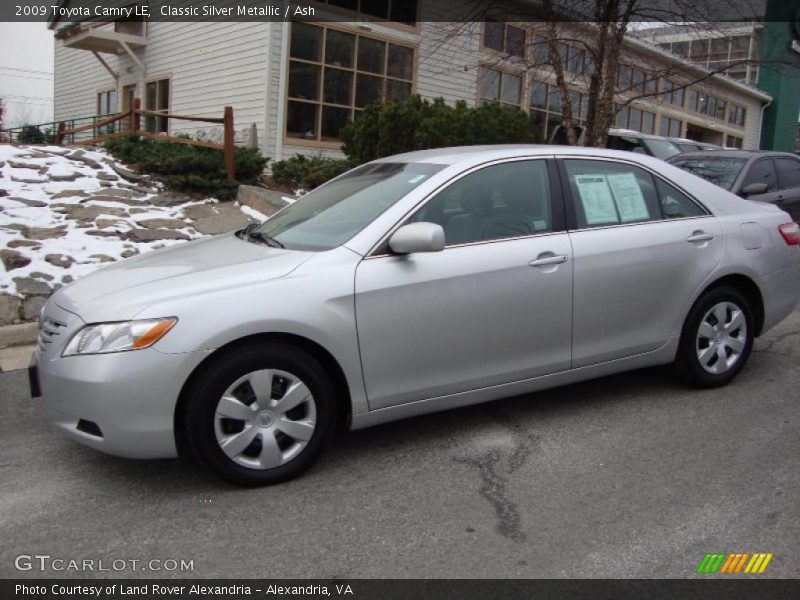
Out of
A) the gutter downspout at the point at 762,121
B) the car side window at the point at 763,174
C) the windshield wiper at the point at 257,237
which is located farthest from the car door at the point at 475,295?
the gutter downspout at the point at 762,121

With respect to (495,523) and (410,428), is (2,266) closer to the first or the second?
(410,428)

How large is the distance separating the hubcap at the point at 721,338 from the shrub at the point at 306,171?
294 inches

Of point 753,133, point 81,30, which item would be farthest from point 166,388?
point 753,133

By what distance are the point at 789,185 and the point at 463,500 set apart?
7.96 metres

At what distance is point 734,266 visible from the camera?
4738 millimetres

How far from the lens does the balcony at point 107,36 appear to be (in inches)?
686

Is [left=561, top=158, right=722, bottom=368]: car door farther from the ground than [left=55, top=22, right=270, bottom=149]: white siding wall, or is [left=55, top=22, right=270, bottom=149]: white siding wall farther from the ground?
[left=55, top=22, right=270, bottom=149]: white siding wall

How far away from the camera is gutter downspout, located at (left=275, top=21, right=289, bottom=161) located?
1351 cm

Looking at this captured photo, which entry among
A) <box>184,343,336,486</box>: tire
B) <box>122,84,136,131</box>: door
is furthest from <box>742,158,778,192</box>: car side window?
<box>122,84,136,131</box>: door

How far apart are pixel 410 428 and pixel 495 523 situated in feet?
3.87

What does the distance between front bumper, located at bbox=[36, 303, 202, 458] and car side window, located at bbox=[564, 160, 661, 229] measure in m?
2.42

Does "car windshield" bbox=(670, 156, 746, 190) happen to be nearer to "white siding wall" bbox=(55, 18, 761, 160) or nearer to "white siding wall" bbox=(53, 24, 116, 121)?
"white siding wall" bbox=(55, 18, 761, 160)

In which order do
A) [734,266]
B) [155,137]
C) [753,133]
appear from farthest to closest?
[753,133], [155,137], [734,266]

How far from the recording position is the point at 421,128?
34.2ft
